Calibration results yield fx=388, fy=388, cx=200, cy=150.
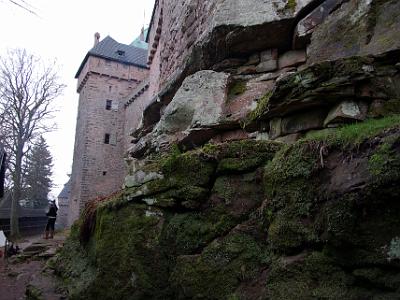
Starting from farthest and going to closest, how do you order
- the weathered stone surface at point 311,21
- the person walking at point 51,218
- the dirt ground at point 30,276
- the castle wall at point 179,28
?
the person walking at point 51,218 → the castle wall at point 179,28 → the dirt ground at point 30,276 → the weathered stone surface at point 311,21

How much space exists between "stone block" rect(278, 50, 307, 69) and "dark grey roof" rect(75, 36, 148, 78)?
2697cm

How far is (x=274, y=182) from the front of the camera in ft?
9.12

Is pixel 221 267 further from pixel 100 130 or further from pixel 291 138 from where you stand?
pixel 100 130

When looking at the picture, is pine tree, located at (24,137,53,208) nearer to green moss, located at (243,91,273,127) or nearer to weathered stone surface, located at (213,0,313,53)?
weathered stone surface, located at (213,0,313,53)

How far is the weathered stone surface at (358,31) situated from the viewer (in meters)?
3.52

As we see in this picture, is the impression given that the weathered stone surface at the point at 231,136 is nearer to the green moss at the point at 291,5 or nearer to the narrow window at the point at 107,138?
the green moss at the point at 291,5

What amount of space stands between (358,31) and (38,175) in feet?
110

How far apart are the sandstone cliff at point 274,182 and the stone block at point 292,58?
0.05 feet

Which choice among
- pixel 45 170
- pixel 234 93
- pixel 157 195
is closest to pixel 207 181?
pixel 157 195

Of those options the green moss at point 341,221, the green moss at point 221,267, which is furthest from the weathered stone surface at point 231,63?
the green moss at point 341,221

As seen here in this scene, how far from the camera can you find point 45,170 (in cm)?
3809

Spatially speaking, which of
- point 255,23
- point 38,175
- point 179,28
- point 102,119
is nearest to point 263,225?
point 255,23

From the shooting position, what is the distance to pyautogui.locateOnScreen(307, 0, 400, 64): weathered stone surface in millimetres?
3516

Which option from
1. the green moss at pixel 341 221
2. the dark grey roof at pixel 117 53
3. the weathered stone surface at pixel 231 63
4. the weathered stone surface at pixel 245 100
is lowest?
the green moss at pixel 341 221
